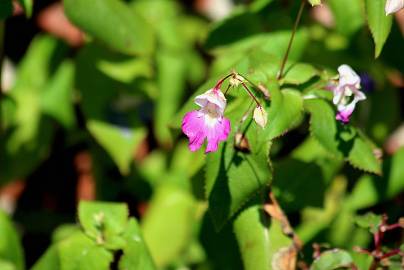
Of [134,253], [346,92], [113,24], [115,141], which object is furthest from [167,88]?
[346,92]

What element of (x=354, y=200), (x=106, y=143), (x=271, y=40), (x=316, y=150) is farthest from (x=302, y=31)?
(x=106, y=143)

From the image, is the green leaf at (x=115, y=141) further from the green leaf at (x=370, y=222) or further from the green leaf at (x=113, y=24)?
the green leaf at (x=370, y=222)

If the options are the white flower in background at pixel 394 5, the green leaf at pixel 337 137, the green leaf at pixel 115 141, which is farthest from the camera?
the green leaf at pixel 115 141

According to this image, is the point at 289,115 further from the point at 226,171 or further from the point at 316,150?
the point at 316,150

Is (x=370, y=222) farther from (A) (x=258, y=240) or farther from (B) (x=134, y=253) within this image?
(B) (x=134, y=253)

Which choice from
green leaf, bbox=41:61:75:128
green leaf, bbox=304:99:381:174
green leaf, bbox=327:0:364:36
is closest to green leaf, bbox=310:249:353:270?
green leaf, bbox=304:99:381:174

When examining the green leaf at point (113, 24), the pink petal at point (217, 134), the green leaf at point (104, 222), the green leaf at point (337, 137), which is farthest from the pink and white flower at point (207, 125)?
the green leaf at point (113, 24)
